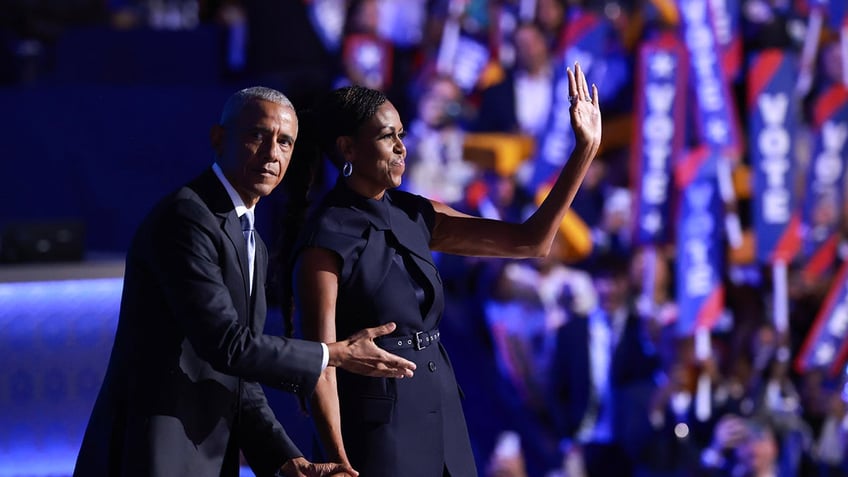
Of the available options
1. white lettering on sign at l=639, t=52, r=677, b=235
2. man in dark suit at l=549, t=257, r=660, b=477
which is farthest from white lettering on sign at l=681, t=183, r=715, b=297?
man in dark suit at l=549, t=257, r=660, b=477

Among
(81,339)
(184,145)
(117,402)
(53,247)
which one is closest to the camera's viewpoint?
(117,402)

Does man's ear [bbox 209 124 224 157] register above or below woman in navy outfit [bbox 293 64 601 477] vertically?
above

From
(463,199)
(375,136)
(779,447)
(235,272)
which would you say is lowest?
(779,447)

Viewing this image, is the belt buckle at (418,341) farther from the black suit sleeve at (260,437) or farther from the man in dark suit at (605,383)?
the man in dark suit at (605,383)

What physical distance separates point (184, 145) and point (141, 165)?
20 cm

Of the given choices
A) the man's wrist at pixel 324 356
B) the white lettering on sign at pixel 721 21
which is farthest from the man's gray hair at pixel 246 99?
the white lettering on sign at pixel 721 21

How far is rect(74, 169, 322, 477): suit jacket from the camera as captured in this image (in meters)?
1.60

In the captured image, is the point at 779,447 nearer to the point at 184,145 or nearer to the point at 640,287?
the point at 640,287

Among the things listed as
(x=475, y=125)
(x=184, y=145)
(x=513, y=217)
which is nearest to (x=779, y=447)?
(x=513, y=217)

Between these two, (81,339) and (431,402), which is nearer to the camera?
(431,402)

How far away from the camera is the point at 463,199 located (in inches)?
219

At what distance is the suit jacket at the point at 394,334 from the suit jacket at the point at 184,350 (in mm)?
189

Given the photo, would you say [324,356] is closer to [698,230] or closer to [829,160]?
[698,230]

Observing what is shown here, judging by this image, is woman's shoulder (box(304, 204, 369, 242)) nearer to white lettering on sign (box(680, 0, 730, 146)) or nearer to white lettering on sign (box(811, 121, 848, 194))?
white lettering on sign (box(680, 0, 730, 146))
